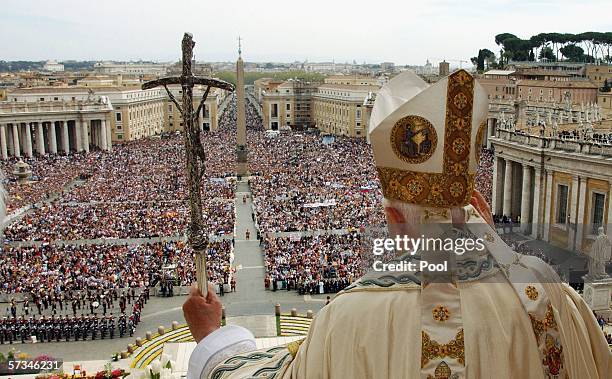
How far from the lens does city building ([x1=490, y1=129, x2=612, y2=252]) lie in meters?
22.4

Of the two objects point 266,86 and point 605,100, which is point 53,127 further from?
point 266,86

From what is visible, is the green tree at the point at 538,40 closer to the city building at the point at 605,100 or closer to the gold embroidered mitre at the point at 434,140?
the city building at the point at 605,100

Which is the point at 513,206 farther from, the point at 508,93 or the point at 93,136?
the point at 93,136

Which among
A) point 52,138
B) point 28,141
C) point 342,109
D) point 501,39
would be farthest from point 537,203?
point 501,39

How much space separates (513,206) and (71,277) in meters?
18.9

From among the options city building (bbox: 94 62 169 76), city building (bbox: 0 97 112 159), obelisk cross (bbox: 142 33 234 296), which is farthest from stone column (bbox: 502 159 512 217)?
city building (bbox: 94 62 169 76)

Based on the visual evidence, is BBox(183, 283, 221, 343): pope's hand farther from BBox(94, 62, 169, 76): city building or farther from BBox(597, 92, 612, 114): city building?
BBox(94, 62, 169, 76): city building

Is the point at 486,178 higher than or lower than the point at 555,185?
lower

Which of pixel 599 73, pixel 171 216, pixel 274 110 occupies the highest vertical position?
pixel 599 73

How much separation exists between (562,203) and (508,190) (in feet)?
12.9

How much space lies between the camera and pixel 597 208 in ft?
74.7

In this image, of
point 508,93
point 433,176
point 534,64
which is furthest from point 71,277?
point 534,64

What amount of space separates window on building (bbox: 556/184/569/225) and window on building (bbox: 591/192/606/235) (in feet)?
4.97

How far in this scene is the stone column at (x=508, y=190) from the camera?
28.2 metres
